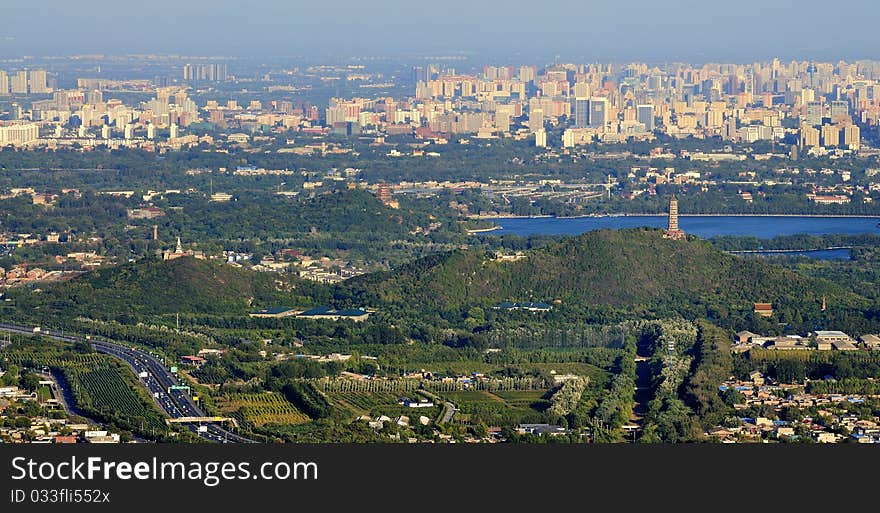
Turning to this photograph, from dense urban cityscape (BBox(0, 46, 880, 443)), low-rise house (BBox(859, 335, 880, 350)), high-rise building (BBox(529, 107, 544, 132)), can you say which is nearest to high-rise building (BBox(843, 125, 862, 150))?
dense urban cityscape (BBox(0, 46, 880, 443))

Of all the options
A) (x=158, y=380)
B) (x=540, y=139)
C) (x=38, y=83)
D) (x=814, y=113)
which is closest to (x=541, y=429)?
(x=158, y=380)

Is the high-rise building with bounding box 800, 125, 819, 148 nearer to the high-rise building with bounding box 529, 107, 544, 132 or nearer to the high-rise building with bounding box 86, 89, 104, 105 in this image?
the high-rise building with bounding box 529, 107, 544, 132

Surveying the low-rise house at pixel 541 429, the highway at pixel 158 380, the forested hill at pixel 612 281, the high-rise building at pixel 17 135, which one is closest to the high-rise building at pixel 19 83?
the high-rise building at pixel 17 135

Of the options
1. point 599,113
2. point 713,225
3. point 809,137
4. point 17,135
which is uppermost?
point 599,113

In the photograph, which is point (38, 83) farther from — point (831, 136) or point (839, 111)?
point (831, 136)

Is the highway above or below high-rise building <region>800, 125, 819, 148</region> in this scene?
above

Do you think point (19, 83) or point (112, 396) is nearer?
point (112, 396)

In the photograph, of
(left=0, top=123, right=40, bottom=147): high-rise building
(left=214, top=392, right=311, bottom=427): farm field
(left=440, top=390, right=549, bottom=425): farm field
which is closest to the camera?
(left=214, top=392, right=311, bottom=427): farm field
